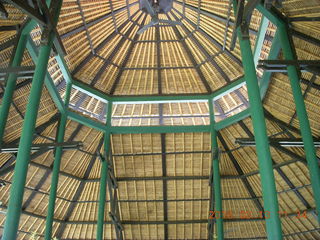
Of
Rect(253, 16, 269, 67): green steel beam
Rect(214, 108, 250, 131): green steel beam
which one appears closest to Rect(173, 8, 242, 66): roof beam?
Rect(253, 16, 269, 67): green steel beam

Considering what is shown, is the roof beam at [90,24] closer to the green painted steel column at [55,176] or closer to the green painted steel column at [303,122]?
the green painted steel column at [55,176]

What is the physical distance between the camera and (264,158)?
8.95 meters

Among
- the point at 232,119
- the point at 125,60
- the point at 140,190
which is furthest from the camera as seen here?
the point at 140,190

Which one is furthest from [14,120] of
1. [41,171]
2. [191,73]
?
[191,73]

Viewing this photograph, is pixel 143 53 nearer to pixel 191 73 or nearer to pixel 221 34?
pixel 191 73

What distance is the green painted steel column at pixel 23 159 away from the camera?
8.82 metres

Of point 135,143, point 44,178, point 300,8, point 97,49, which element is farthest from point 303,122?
point 44,178

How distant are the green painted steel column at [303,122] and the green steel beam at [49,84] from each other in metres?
11.3

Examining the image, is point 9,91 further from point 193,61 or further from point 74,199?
point 74,199

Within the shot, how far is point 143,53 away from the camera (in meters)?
22.9

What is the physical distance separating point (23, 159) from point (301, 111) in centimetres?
930

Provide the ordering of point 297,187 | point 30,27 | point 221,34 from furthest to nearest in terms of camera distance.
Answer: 1. point 297,187
2. point 221,34
3. point 30,27

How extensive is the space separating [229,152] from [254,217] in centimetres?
608

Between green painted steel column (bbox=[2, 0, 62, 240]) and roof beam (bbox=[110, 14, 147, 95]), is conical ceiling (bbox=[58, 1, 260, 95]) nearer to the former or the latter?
roof beam (bbox=[110, 14, 147, 95])
